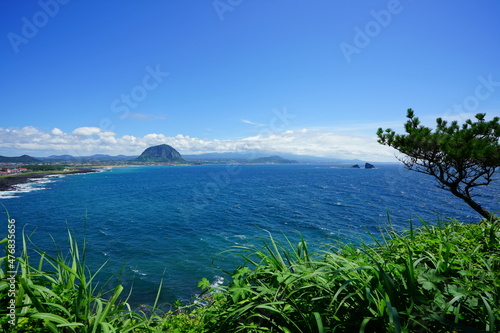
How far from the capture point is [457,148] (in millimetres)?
9430

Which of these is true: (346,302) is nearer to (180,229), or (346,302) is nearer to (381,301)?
(381,301)

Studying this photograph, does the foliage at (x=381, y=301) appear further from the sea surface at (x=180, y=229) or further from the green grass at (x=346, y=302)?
the sea surface at (x=180, y=229)

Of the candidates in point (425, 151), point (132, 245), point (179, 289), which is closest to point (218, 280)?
point (179, 289)

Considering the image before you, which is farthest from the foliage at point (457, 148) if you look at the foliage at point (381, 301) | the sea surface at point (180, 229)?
the foliage at point (381, 301)

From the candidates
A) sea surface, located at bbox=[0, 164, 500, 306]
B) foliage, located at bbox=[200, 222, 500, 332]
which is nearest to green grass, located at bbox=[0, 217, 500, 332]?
foliage, located at bbox=[200, 222, 500, 332]

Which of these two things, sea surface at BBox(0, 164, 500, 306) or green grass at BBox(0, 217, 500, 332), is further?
sea surface at BBox(0, 164, 500, 306)

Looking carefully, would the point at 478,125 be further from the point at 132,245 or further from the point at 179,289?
the point at 132,245

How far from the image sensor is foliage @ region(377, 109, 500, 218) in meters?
9.07

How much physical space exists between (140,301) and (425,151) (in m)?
17.4

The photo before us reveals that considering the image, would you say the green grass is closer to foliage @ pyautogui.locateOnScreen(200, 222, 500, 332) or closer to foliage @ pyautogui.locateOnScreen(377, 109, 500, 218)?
foliage @ pyautogui.locateOnScreen(200, 222, 500, 332)

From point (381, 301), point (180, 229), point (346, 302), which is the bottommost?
point (180, 229)

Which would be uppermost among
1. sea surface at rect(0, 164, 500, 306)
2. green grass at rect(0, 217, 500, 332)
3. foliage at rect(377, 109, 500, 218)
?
foliage at rect(377, 109, 500, 218)

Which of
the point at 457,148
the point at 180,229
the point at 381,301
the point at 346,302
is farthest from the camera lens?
the point at 180,229

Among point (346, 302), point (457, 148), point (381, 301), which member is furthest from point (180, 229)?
point (381, 301)
